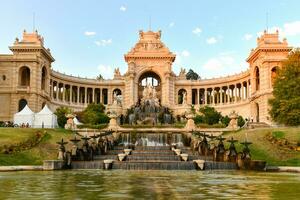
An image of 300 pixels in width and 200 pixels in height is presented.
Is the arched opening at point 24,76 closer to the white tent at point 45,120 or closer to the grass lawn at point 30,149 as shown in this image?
the white tent at point 45,120

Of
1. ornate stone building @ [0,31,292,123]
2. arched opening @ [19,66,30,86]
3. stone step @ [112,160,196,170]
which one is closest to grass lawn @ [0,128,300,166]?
stone step @ [112,160,196,170]

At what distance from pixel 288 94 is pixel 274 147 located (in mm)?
24771

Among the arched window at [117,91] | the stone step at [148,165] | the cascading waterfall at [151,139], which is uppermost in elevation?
the arched window at [117,91]

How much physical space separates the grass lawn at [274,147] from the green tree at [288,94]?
1389cm

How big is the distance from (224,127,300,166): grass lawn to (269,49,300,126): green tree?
1389 cm

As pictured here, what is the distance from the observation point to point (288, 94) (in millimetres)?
63312

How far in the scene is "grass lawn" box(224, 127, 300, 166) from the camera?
121ft

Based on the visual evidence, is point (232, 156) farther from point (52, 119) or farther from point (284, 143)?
point (52, 119)

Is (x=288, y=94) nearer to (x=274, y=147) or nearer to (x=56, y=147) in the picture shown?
(x=274, y=147)

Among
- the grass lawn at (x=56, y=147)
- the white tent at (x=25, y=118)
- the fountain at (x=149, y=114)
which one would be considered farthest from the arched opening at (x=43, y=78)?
the grass lawn at (x=56, y=147)

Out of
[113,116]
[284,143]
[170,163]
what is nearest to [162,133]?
[113,116]

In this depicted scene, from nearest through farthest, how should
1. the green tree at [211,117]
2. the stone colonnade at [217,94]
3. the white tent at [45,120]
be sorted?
the white tent at [45,120] → the green tree at [211,117] → the stone colonnade at [217,94]

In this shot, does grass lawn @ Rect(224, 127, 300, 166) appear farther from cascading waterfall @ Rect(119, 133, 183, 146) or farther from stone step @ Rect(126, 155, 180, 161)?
cascading waterfall @ Rect(119, 133, 183, 146)

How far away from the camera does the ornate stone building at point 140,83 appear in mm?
90688
